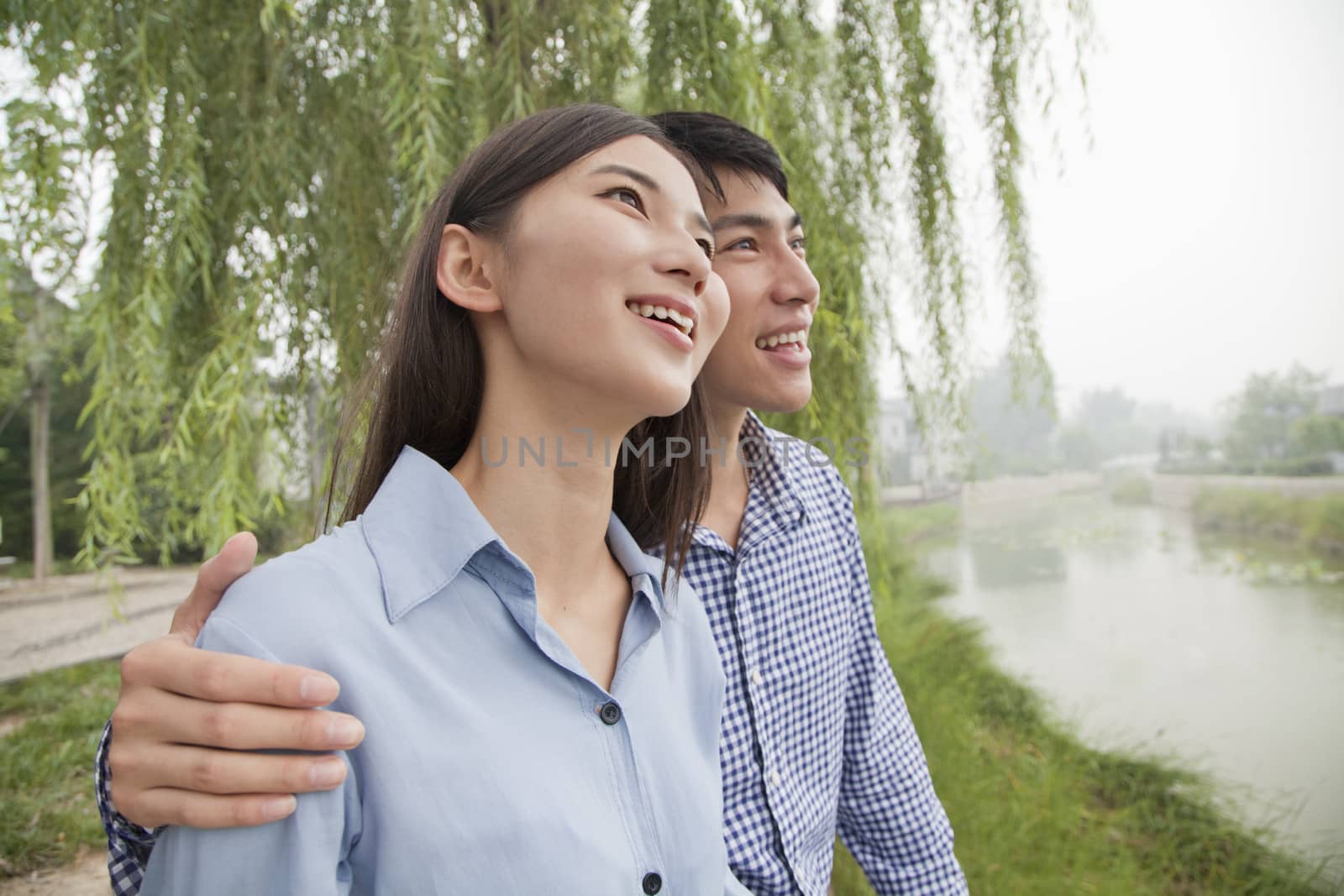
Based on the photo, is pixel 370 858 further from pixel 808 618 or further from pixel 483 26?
pixel 483 26

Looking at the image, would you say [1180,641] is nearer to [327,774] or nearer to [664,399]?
[664,399]

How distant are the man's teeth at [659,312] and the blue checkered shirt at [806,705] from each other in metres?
0.44

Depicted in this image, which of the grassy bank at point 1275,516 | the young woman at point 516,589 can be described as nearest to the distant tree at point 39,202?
the young woman at point 516,589

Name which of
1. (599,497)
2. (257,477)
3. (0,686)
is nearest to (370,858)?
(599,497)

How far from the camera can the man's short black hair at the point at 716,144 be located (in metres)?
1.21

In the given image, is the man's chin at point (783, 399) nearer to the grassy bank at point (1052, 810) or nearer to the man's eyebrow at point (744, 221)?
the man's eyebrow at point (744, 221)

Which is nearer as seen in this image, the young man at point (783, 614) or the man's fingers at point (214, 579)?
the man's fingers at point (214, 579)

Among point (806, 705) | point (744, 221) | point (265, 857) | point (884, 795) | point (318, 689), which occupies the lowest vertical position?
point (884, 795)

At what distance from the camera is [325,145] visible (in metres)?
2.00

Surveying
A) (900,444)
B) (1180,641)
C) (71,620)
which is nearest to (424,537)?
(900,444)

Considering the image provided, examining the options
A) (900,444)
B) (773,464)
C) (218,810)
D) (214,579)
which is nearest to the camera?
(218,810)

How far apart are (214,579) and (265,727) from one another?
0.57ft

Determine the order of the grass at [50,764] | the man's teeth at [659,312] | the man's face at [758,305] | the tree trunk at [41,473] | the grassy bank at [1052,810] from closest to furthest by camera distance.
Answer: the man's teeth at [659,312]
the man's face at [758,305]
the grass at [50,764]
the grassy bank at [1052,810]
the tree trunk at [41,473]

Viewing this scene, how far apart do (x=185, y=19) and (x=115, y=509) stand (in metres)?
1.09
